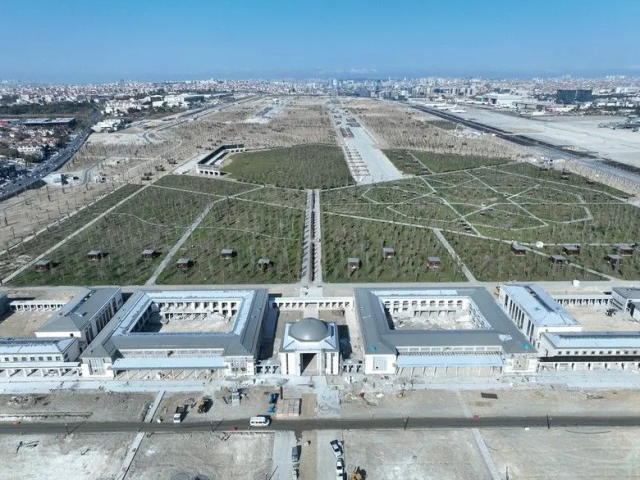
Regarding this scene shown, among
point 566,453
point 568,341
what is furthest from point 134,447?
point 568,341

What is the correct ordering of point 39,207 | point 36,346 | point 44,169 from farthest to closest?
point 44,169 → point 39,207 → point 36,346

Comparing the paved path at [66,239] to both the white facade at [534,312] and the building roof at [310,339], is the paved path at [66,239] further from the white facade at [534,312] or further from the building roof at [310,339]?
the white facade at [534,312]

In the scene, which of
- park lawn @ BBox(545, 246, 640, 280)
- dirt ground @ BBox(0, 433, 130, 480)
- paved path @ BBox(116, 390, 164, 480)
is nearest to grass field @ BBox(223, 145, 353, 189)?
park lawn @ BBox(545, 246, 640, 280)

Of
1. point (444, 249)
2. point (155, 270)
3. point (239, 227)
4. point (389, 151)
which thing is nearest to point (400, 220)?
point (444, 249)

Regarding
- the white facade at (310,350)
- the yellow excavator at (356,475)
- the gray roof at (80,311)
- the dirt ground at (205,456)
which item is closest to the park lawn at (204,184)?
the gray roof at (80,311)

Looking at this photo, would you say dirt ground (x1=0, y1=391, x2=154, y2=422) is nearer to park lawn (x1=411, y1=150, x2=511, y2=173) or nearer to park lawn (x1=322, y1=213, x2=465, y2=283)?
park lawn (x1=322, y1=213, x2=465, y2=283)

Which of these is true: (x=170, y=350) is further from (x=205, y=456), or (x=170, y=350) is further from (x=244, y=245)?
(x=244, y=245)
